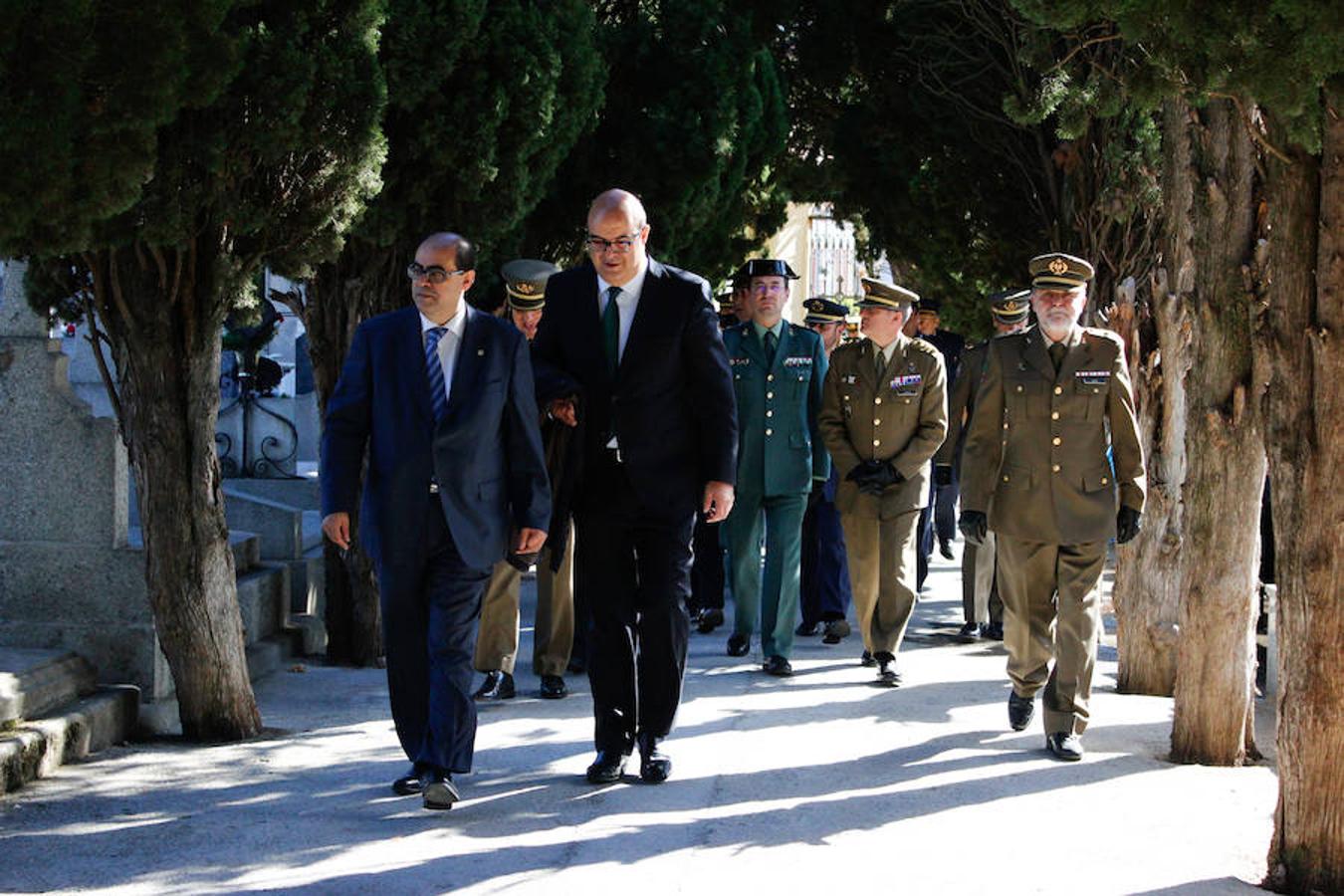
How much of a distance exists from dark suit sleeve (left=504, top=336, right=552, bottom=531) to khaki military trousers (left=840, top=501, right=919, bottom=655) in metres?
3.47

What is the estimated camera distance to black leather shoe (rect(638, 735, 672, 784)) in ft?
23.7

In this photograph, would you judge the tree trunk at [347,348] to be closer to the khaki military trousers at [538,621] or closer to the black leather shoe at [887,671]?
the khaki military trousers at [538,621]

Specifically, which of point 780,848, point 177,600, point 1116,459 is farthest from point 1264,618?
point 177,600

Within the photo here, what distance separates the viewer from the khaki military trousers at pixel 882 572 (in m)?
9.98

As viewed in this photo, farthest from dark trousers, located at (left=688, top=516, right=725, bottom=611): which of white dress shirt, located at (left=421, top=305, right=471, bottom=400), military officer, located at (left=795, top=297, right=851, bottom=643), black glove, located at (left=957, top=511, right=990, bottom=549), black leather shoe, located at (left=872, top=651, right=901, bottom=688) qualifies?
white dress shirt, located at (left=421, top=305, right=471, bottom=400)

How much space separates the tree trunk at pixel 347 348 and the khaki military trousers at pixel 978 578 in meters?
3.86

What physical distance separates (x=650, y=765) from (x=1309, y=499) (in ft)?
8.95

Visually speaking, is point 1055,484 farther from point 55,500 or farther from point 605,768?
point 55,500

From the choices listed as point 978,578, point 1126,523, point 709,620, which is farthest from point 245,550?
point 1126,523

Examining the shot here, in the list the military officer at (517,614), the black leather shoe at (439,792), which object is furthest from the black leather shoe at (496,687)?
the black leather shoe at (439,792)

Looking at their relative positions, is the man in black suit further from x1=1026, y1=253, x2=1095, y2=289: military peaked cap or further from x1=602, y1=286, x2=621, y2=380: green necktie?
x1=1026, y1=253, x2=1095, y2=289: military peaked cap

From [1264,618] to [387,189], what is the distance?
18.2 ft

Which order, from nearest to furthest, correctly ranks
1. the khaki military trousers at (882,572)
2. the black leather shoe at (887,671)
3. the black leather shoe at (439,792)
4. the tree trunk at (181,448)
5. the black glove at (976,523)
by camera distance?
the black leather shoe at (439,792), the tree trunk at (181,448), the black glove at (976,523), the black leather shoe at (887,671), the khaki military trousers at (882,572)

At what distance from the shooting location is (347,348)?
1051 cm
